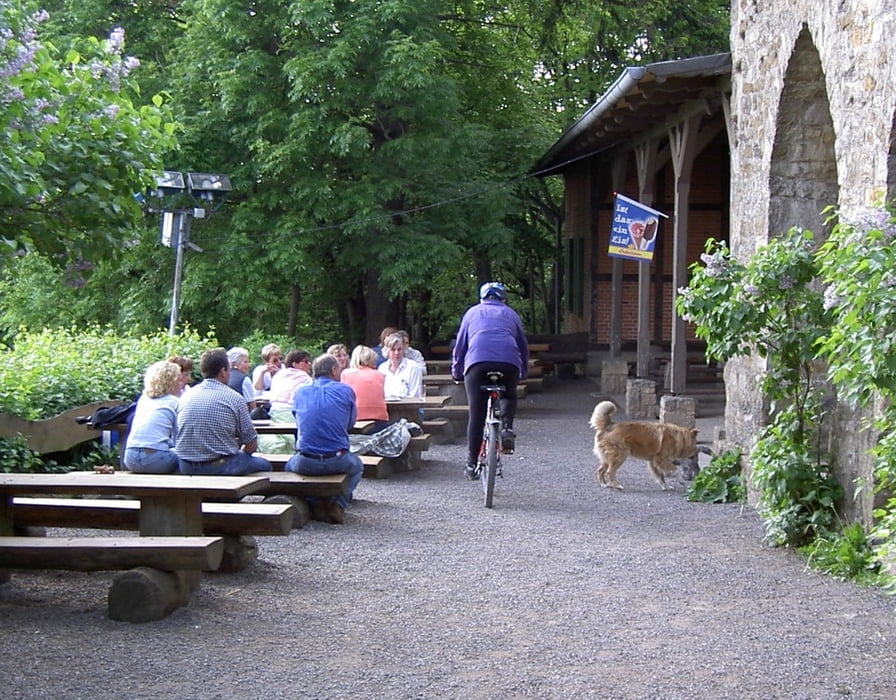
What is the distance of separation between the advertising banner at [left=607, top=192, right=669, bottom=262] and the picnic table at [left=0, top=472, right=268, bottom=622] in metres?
11.3

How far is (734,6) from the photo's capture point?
11125mm

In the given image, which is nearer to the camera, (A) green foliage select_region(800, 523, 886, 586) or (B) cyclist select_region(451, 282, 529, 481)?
(A) green foliage select_region(800, 523, 886, 586)

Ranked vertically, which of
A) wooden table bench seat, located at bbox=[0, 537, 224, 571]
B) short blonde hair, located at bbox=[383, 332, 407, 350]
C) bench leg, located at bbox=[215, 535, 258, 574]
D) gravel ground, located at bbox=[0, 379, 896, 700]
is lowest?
gravel ground, located at bbox=[0, 379, 896, 700]

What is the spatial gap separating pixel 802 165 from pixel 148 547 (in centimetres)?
601

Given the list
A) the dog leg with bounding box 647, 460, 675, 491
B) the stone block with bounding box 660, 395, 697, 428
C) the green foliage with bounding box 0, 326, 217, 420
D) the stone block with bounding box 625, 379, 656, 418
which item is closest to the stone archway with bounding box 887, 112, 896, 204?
the dog leg with bounding box 647, 460, 675, 491

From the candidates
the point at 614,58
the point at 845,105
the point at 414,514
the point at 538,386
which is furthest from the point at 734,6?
the point at 614,58

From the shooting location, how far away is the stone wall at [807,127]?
734cm

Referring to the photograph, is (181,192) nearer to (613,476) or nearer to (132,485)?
(613,476)

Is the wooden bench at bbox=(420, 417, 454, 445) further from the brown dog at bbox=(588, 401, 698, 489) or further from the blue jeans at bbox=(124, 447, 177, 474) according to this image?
the blue jeans at bbox=(124, 447, 177, 474)

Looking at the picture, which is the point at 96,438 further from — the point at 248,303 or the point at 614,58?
the point at 614,58

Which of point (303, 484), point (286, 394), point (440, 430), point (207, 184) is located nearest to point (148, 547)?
point (303, 484)

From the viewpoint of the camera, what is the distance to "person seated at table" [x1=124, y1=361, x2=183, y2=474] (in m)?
8.05

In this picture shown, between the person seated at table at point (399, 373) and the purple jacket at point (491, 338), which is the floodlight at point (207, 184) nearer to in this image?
the person seated at table at point (399, 373)

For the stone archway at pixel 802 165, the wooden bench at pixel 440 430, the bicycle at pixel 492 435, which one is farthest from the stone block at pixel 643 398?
the stone archway at pixel 802 165
